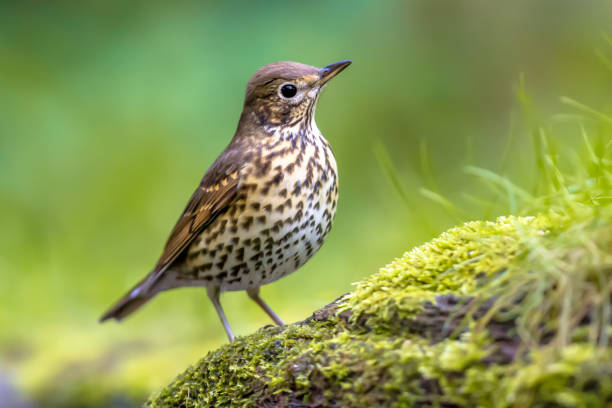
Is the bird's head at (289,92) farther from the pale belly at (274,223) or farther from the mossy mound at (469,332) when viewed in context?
the mossy mound at (469,332)

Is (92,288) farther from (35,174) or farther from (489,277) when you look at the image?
(489,277)

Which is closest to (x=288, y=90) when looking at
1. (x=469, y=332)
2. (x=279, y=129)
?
(x=279, y=129)

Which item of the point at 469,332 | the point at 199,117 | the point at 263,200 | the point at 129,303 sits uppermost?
the point at 199,117

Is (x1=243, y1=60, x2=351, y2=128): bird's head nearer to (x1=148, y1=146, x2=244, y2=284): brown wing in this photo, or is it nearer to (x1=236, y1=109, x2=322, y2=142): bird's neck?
(x1=236, y1=109, x2=322, y2=142): bird's neck

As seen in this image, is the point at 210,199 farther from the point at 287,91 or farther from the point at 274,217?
the point at 287,91

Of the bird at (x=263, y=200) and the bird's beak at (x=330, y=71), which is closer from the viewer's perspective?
the bird at (x=263, y=200)

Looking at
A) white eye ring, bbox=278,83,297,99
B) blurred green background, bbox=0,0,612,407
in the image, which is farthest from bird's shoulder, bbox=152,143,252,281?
blurred green background, bbox=0,0,612,407

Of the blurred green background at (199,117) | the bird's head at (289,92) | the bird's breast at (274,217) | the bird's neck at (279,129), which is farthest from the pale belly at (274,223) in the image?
the blurred green background at (199,117)
